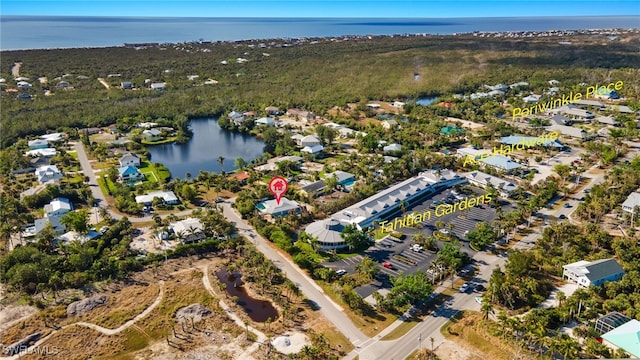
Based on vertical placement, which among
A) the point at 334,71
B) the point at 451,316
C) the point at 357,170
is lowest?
the point at 451,316

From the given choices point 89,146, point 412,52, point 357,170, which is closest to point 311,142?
point 357,170

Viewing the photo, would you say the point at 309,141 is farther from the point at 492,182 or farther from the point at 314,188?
the point at 492,182

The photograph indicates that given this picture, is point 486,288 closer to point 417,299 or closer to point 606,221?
point 417,299

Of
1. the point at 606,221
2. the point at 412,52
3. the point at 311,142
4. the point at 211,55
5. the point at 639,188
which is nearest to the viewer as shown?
the point at 606,221

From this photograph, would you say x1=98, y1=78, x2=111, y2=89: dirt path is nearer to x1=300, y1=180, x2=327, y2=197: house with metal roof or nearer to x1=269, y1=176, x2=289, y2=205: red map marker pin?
x1=269, y1=176, x2=289, y2=205: red map marker pin

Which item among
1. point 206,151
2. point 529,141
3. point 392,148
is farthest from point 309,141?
point 529,141

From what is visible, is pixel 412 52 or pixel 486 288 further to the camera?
pixel 412 52
